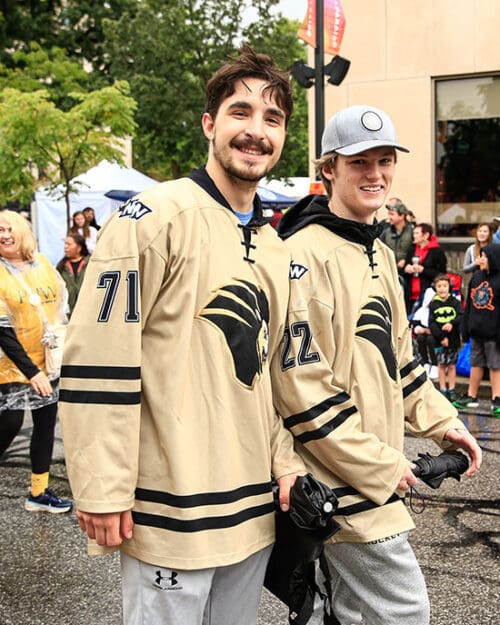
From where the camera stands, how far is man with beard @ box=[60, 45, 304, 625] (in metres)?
2.00

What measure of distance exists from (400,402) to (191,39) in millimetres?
21012

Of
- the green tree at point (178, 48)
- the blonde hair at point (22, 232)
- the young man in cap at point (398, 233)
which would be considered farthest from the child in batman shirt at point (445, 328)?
the green tree at point (178, 48)

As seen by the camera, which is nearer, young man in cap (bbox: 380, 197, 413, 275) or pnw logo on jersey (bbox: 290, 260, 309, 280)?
pnw logo on jersey (bbox: 290, 260, 309, 280)

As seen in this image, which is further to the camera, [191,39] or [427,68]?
[191,39]

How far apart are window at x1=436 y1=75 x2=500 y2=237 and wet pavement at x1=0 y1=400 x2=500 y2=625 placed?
7.50 meters

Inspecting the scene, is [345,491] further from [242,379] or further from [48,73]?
[48,73]

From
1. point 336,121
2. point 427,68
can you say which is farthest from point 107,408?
point 427,68

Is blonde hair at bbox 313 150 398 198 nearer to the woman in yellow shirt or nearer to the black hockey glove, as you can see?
the black hockey glove

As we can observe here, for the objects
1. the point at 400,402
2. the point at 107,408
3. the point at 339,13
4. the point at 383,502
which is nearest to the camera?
the point at 107,408

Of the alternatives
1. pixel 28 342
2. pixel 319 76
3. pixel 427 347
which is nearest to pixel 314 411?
pixel 28 342

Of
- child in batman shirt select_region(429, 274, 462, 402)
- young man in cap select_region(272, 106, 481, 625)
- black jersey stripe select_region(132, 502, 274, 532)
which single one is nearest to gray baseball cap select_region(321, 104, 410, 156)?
young man in cap select_region(272, 106, 481, 625)

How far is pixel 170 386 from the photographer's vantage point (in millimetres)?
2053

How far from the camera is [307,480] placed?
222cm

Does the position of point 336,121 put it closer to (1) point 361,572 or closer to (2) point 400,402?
(2) point 400,402
